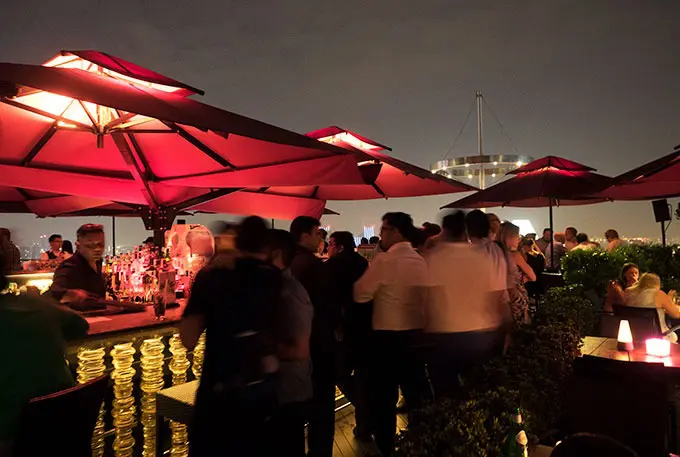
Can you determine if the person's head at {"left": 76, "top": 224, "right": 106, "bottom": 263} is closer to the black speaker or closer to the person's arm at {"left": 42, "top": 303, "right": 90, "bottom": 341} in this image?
the person's arm at {"left": 42, "top": 303, "right": 90, "bottom": 341}

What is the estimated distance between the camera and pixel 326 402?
12.0 ft

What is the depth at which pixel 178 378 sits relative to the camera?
11.8 ft

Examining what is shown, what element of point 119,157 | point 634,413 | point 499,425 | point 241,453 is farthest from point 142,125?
point 634,413

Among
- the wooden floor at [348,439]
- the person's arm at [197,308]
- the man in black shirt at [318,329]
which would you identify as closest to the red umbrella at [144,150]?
the man in black shirt at [318,329]

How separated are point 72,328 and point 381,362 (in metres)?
2.24

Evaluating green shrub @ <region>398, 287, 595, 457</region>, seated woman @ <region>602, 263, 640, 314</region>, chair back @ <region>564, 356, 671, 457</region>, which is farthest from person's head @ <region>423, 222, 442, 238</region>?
chair back @ <region>564, 356, 671, 457</region>

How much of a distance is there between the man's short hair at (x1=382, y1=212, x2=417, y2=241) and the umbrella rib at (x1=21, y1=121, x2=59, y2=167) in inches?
109

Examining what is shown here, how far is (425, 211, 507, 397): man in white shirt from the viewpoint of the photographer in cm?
359

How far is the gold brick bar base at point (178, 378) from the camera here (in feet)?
11.3

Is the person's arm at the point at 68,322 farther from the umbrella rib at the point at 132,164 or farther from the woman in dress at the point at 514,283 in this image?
the woman in dress at the point at 514,283

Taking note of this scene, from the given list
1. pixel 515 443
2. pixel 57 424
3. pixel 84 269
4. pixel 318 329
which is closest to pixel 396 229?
pixel 318 329

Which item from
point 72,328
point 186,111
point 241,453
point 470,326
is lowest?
point 241,453

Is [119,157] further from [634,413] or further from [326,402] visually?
[634,413]

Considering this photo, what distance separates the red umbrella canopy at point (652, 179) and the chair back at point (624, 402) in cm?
313
